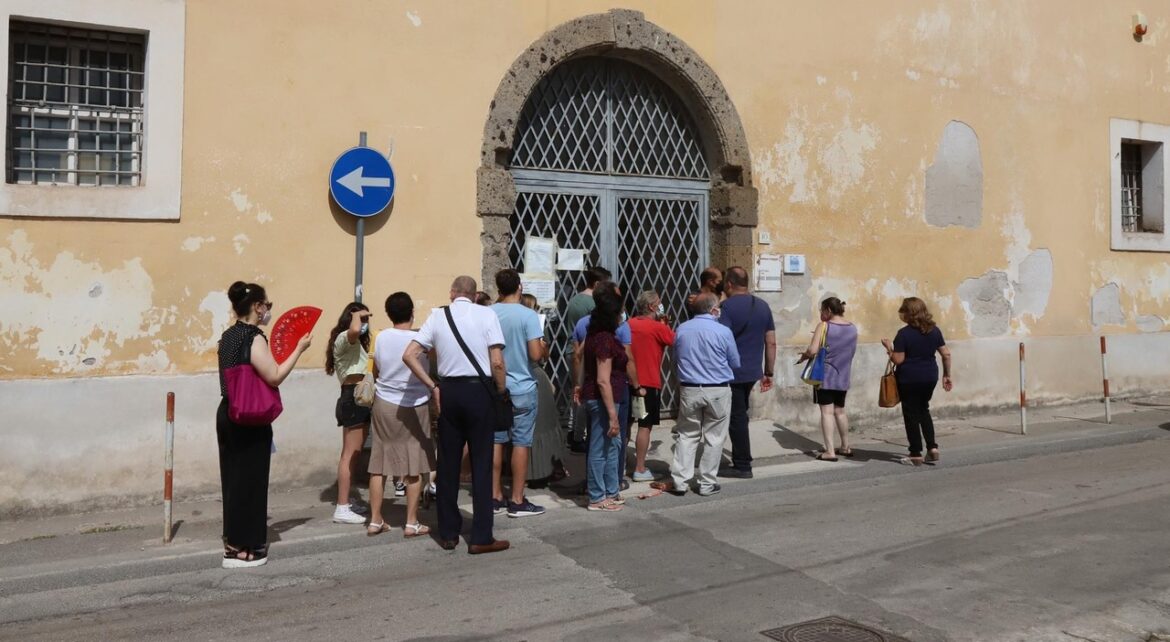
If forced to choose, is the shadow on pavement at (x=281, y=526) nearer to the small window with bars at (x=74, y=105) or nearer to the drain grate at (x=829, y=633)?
the small window with bars at (x=74, y=105)

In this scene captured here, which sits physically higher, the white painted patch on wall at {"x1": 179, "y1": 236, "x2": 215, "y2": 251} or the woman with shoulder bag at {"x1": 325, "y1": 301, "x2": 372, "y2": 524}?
the white painted patch on wall at {"x1": 179, "y1": 236, "x2": 215, "y2": 251}

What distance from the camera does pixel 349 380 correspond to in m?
7.30

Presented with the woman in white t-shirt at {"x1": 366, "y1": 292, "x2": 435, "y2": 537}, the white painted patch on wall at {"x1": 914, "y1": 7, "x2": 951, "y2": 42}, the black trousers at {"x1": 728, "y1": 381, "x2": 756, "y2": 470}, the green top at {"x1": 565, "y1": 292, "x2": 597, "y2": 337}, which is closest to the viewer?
the woman in white t-shirt at {"x1": 366, "y1": 292, "x2": 435, "y2": 537}

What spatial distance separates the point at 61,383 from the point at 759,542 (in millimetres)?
4939

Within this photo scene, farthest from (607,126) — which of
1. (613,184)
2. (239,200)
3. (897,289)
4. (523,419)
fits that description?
(523,419)

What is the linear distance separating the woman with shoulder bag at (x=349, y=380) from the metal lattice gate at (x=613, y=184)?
2723 mm

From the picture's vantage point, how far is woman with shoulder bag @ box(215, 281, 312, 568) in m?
5.87

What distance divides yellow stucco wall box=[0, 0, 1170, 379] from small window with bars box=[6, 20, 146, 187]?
46 cm

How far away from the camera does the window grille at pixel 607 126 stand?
10008mm

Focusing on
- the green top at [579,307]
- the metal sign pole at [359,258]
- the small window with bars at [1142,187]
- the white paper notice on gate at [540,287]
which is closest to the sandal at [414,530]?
the metal sign pole at [359,258]

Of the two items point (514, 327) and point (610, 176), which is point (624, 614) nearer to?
point (514, 327)

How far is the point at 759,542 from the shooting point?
6.47 metres

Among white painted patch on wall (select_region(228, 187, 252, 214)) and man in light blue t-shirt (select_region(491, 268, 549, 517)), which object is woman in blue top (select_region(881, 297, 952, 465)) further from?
white painted patch on wall (select_region(228, 187, 252, 214))

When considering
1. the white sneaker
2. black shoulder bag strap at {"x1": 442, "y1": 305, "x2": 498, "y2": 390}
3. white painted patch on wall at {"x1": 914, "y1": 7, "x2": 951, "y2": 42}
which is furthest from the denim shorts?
white painted patch on wall at {"x1": 914, "y1": 7, "x2": 951, "y2": 42}
